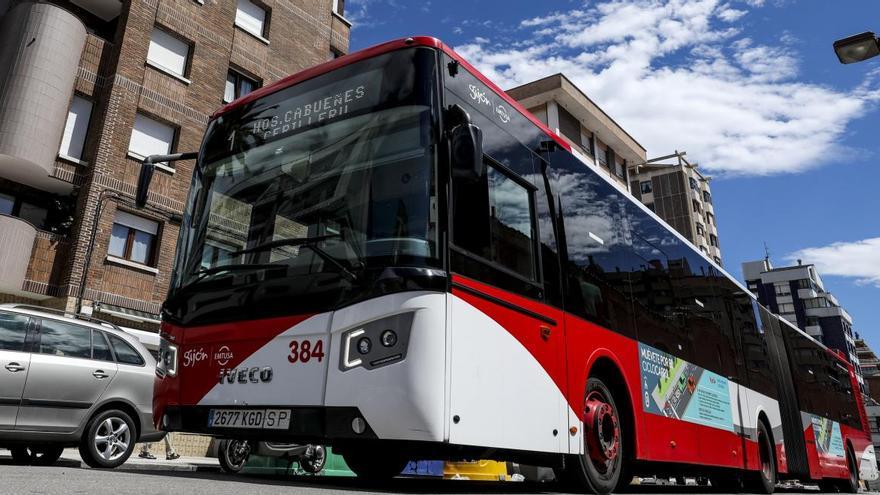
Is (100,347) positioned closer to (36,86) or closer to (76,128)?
(36,86)

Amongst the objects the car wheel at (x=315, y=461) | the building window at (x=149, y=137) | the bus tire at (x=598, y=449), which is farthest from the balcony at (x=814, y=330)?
the bus tire at (x=598, y=449)

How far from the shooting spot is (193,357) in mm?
4734

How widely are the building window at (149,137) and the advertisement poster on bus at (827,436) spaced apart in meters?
17.7

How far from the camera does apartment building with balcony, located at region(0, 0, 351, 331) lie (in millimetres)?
16484

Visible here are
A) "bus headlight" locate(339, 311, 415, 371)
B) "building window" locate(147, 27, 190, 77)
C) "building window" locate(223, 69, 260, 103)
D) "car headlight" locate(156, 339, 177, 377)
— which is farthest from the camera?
"building window" locate(223, 69, 260, 103)

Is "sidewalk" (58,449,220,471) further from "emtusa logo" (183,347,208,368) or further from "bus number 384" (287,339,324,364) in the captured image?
"bus number 384" (287,339,324,364)

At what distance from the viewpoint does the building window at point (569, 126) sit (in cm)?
3723

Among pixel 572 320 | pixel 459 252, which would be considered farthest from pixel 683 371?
pixel 459 252

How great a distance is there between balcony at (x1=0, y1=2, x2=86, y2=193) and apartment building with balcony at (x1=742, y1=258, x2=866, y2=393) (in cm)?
9056

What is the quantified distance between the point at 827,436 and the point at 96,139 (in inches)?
745

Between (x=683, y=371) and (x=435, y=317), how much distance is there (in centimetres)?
483

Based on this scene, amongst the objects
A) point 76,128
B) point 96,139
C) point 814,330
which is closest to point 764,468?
point 96,139

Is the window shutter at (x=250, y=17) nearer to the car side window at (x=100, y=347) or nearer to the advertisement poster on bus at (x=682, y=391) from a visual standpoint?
the car side window at (x=100, y=347)

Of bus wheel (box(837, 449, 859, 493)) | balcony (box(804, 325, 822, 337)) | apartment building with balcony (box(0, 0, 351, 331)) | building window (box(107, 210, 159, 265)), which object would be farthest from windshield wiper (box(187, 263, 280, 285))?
balcony (box(804, 325, 822, 337))
